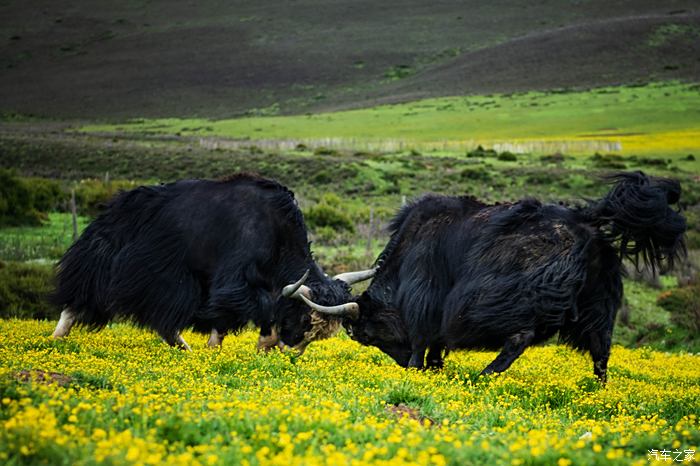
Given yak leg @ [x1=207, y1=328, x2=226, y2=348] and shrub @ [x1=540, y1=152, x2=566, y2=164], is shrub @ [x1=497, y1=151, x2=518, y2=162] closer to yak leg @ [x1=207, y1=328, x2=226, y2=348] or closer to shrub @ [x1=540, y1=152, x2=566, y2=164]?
shrub @ [x1=540, y1=152, x2=566, y2=164]

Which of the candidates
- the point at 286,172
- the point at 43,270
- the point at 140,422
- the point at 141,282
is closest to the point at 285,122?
the point at 286,172

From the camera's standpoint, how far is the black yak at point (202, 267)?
11469 millimetres

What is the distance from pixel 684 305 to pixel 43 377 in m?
18.0

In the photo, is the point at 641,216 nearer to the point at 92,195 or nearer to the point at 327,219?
the point at 327,219

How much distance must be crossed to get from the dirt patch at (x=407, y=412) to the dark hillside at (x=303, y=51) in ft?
313

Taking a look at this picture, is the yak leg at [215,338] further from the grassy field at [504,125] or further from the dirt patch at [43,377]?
the grassy field at [504,125]

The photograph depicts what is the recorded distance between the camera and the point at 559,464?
17.7 feet

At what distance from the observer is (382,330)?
38.2 feet

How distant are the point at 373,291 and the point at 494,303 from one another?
2250 millimetres

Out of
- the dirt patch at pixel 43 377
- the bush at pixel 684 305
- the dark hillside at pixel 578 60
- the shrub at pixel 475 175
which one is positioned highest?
the dark hillside at pixel 578 60

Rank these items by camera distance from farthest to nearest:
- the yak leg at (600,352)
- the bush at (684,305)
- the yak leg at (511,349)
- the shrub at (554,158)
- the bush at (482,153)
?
the bush at (482,153) → the shrub at (554,158) → the bush at (684,305) → the yak leg at (600,352) → the yak leg at (511,349)

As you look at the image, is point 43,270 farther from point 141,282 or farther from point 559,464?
point 559,464

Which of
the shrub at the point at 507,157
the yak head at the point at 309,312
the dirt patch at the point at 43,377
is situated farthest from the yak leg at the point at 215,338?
the shrub at the point at 507,157

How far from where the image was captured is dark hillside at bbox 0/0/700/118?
110 meters
